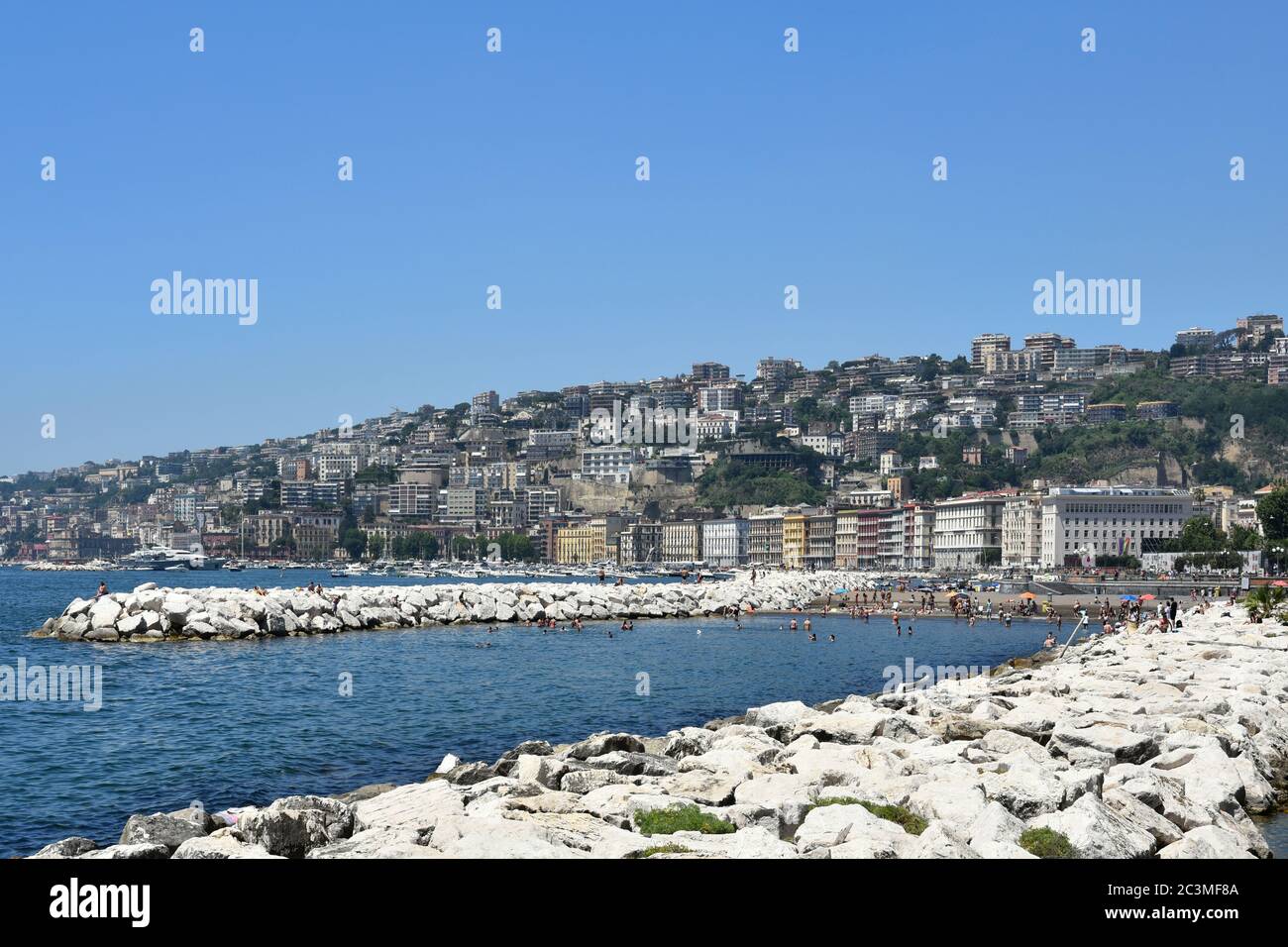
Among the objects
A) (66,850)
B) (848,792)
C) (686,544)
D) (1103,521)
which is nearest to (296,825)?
(66,850)

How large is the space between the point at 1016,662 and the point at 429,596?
2310 cm

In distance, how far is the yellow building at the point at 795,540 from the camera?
7003 inches

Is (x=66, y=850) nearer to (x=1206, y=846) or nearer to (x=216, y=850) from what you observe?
(x=216, y=850)

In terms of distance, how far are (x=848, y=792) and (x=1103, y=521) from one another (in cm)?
13947

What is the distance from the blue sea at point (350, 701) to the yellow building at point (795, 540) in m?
128

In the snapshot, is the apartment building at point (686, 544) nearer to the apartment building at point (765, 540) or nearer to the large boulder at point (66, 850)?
the apartment building at point (765, 540)

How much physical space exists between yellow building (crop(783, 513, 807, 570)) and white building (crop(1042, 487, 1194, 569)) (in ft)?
127

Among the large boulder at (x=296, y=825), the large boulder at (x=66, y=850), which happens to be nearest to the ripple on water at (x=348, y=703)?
the large boulder at (x=66, y=850)

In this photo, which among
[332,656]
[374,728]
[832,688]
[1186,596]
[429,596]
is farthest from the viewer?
Answer: [1186,596]

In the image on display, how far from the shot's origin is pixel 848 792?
1204 cm

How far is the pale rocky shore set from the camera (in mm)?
10180
